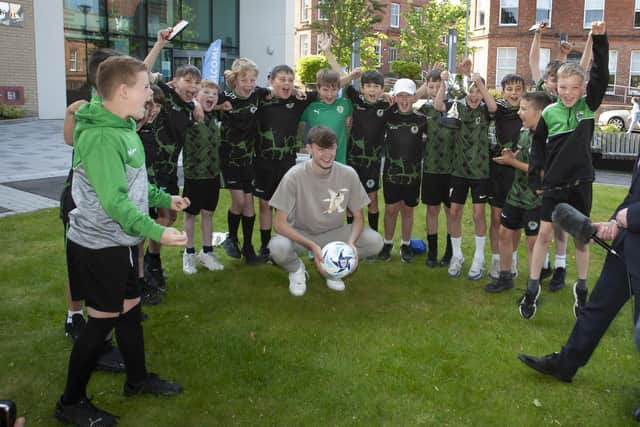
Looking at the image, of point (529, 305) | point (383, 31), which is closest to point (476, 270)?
point (529, 305)

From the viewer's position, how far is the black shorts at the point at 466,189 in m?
6.16

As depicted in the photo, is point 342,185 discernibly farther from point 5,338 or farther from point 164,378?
point 5,338

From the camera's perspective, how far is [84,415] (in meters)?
3.37

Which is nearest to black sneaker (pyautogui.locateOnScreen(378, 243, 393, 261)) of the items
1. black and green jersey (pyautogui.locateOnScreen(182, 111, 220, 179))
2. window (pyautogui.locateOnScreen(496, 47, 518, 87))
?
black and green jersey (pyautogui.locateOnScreen(182, 111, 220, 179))

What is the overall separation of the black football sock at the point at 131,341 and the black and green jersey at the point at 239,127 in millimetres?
3028

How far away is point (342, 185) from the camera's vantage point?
5.54 metres

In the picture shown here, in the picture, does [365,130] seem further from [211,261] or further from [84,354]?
[84,354]

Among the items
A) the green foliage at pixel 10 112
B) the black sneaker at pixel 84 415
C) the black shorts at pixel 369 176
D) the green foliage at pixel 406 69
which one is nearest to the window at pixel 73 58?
the green foliage at pixel 10 112

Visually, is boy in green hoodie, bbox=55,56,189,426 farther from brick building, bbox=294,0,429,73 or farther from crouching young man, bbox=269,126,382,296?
brick building, bbox=294,0,429,73

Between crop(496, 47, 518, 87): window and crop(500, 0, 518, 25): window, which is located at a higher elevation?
crop(500, 0, 518, 25): window

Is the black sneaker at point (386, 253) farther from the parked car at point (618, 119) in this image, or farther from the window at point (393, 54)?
the window at point (393, 54)

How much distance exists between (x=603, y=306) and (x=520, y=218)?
7.35 feet

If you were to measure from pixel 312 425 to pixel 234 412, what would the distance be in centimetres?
49

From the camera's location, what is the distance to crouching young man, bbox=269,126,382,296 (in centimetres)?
544
